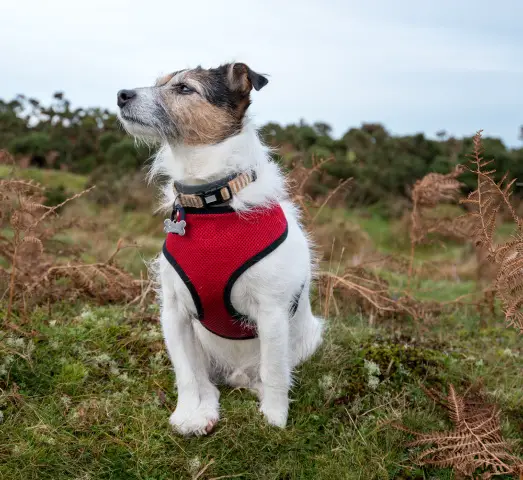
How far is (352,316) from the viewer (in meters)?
6.33

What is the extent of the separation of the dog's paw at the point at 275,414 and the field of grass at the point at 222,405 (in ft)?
0.22

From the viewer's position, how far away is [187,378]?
3982mm

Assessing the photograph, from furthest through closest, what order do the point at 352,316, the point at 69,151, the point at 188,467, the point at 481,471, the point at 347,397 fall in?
the point at 69,151 < the point at 352,316 < the point at 347,397 < the point at 481,471 < the point at 188,467

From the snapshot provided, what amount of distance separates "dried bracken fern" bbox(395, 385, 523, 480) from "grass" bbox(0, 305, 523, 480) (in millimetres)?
145

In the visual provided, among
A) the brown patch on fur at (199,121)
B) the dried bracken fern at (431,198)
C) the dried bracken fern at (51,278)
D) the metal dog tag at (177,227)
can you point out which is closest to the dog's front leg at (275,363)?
the metal dog tag at (177,227)

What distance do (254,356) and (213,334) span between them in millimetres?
346

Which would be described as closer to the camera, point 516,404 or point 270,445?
point 270,445

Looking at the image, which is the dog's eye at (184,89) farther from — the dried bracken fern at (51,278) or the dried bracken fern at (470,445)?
the dried bracken fern at (470,445)

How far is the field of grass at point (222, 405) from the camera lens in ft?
11.8

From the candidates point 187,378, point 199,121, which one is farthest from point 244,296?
point 199,121

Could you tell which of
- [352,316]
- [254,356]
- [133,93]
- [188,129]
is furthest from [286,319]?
[352,316]

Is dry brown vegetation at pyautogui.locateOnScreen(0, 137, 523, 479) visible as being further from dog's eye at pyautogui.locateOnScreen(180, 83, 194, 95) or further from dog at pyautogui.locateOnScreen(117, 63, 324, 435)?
dog's eye at pyautogui.locateOnScreen(180, 83, 194, 95)

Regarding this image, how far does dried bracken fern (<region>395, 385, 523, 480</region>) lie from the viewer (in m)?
3.57

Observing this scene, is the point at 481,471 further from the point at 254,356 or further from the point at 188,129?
the point at 188,129
